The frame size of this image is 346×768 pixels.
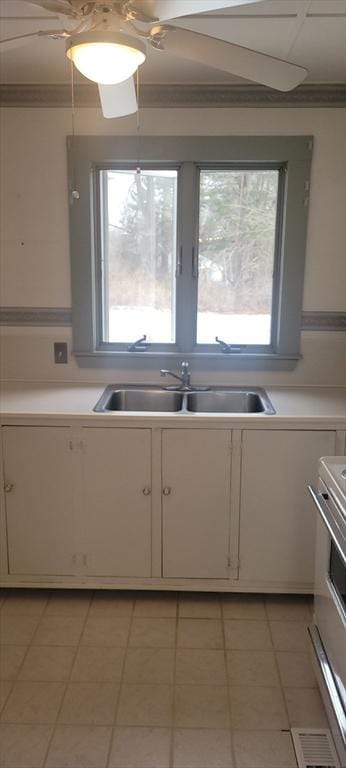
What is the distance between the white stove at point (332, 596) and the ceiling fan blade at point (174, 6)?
1360 millimetres

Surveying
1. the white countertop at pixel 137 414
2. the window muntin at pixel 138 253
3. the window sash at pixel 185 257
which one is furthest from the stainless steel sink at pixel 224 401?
the window muntin at pixel 138 253

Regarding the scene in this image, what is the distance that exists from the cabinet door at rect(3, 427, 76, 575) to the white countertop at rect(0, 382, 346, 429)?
0.32 feet

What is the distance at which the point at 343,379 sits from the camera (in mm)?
2906

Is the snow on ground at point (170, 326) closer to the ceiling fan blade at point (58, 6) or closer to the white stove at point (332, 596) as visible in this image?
the white stove at point (332, 596)

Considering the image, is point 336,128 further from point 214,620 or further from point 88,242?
point 214,620

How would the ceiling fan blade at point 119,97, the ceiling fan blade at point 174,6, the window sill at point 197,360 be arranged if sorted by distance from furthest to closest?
the window sill at point 197,360
the ceiling fan blade at point 119,97
the ceiling fan blade at point 174,6

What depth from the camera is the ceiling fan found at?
4.21 feet

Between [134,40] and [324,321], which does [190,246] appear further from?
[134,40]

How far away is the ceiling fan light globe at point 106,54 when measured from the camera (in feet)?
4.18

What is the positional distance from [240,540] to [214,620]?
36 cm

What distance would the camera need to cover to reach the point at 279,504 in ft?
8.18

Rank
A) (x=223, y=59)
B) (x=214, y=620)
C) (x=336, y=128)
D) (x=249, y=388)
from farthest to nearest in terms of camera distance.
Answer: (x=249, y=388)
(x=336, y=128)
(x=214, y=620)
(x=223, y=59)

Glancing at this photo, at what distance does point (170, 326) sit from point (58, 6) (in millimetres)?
1801

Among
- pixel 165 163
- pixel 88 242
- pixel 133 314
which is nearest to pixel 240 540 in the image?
pixel 133 314
